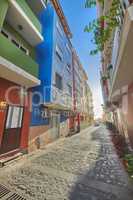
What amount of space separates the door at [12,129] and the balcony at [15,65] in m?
1.76

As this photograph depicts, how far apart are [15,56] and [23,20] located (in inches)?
101

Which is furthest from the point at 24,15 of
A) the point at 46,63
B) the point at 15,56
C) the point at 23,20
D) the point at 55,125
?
the point at 55,125

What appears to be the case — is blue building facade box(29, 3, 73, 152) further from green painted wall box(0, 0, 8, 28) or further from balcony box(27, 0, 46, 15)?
green painted wall box(0, 0, 8, 28)

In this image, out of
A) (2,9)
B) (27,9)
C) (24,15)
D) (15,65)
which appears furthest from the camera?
(27,9)

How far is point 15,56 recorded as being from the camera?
634 cm

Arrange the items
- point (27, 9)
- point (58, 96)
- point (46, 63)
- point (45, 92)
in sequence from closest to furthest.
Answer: point (27, 9)
point (45, 92)
point (46, 63)
point (58, 96)

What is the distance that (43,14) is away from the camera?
36.6 ft

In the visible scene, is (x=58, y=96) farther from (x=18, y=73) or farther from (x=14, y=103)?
(x=18, y=73)

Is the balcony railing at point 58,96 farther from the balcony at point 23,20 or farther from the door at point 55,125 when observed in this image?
the balcony at point 23,20

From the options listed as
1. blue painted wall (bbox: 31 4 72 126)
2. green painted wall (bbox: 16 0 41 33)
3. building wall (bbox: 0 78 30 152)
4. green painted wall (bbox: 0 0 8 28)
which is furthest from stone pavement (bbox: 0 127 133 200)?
green painted wall (bbox: 16 0 41 33)

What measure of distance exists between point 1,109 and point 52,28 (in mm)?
8344

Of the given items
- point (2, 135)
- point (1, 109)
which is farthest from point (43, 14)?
point (2, 135)

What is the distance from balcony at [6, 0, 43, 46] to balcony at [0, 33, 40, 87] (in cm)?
200

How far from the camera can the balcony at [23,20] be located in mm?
6520
